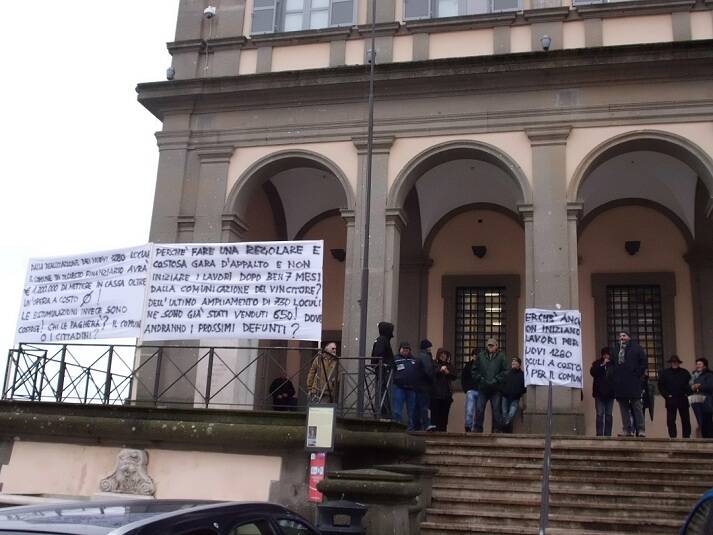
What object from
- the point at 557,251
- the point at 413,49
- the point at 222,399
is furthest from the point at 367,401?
the point at 413,49

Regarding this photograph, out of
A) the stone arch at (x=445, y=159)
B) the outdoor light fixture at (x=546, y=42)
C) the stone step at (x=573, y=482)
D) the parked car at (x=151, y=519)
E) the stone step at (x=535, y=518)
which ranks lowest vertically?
the stone step at (x=535, y=518)

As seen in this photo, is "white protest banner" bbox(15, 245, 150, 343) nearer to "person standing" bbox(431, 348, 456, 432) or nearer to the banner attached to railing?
the banner attached to railing

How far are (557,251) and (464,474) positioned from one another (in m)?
5.07

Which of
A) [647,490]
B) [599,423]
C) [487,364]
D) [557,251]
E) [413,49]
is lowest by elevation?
[647,490]

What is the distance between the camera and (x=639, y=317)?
1762 cm

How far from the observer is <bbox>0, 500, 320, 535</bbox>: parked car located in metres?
3.70

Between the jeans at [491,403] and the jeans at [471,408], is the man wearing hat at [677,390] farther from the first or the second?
the jeans at [471,408]

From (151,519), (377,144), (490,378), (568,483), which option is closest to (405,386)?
(490,378)

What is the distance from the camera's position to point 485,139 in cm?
1524

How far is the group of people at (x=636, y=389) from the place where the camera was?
12.6 meters

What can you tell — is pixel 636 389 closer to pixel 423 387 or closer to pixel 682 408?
pixel 682 408

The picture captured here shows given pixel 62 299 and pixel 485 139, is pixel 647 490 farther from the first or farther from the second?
pixel 62 299

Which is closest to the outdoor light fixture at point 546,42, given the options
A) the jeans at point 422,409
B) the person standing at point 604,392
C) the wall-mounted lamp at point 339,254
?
the person standing at point 604,392

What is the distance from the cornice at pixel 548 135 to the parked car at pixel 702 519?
9.74 metres
